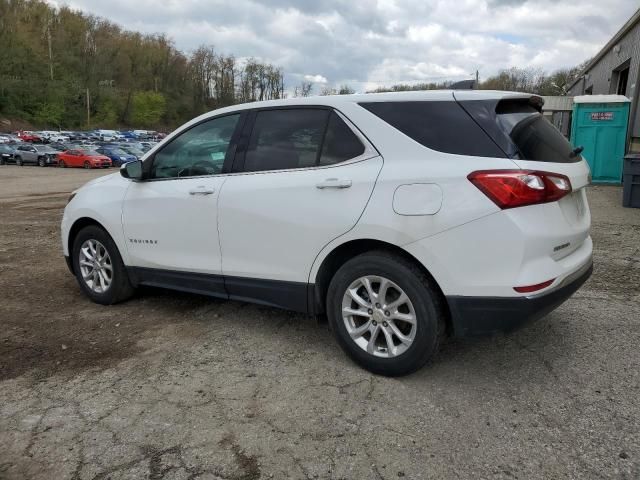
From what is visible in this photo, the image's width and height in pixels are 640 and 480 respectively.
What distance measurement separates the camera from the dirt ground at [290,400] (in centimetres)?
256

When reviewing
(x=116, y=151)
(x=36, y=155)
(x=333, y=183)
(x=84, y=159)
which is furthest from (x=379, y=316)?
(x=36, y=155)

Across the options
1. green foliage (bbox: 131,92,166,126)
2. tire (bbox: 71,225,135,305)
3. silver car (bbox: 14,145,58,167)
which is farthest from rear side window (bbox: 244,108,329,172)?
green foliage (bbox: 131,92,166,126)

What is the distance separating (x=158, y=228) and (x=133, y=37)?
132 m

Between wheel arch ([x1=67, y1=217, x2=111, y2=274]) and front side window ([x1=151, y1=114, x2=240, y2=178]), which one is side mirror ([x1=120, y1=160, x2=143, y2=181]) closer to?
front side window ([x1=151, y1=114, x2=240, y2=178])

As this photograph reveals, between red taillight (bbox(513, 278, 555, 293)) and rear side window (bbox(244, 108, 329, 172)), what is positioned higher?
rear side window (bbox(244, 108, 329, 172))

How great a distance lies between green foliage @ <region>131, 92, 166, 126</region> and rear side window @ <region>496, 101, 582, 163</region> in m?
115

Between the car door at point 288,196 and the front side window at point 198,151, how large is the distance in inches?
8.4

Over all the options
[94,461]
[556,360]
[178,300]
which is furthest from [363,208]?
[178,300]

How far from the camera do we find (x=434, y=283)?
10.4 ft

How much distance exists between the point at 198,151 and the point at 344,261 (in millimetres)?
1610

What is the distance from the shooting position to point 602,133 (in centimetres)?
1345

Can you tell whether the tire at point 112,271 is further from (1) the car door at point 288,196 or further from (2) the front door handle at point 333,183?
(2) the front door handle at point 333,183

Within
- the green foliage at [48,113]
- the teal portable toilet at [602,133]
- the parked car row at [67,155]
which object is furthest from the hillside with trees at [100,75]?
the teal portable toilet at [602,133]

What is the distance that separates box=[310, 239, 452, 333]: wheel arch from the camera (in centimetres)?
318
